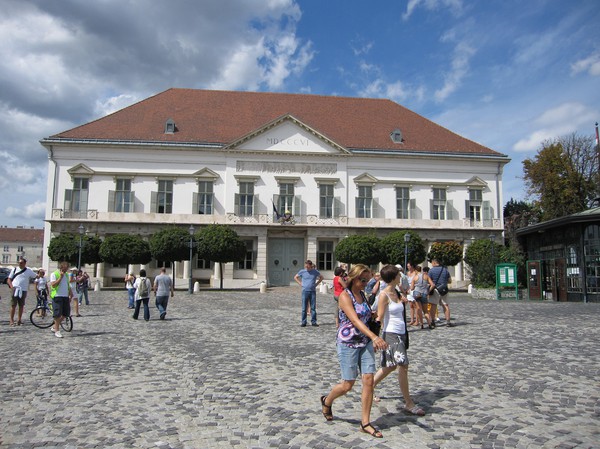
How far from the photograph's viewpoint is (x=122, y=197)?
39000mm

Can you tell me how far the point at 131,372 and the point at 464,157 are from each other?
3773 centimetres

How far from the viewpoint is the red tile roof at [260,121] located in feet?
132

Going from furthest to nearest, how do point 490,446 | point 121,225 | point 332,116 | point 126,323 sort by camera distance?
point 332,116, point 121,225, point 126,323, point 490,446

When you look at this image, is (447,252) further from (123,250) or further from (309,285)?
(309,285)

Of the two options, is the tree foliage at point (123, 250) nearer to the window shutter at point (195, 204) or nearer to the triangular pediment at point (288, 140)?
the window shutter at point (195, 204)

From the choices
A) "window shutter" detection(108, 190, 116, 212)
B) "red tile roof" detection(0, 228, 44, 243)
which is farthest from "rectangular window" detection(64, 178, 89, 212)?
"red tile roof" detection(0, 228, 44, 243)

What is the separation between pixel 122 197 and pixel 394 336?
3622cm

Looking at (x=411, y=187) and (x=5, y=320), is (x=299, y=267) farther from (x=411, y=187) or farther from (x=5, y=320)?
(x=5, y=320)

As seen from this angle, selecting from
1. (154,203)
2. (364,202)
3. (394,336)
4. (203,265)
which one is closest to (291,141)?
(364,202)

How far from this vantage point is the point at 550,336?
455 inches

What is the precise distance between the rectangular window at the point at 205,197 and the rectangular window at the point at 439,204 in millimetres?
17345

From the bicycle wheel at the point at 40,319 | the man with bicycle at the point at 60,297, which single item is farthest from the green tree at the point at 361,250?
the man with bicycle at the point at 60,297

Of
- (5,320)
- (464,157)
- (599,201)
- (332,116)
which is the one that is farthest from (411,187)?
(5,320)

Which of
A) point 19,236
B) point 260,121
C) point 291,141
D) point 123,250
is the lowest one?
point 123,250
